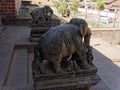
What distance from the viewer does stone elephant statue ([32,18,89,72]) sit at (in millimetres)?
2463

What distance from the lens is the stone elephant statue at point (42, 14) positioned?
17.5ft

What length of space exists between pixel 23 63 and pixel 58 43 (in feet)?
5.33

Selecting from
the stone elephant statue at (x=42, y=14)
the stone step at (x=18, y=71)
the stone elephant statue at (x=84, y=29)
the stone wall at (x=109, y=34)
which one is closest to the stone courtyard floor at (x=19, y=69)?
the stone step at (x=18, y=71)

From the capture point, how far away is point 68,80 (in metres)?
2.54

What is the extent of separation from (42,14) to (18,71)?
6.84 feet

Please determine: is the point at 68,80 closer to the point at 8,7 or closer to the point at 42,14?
the point at 42,14

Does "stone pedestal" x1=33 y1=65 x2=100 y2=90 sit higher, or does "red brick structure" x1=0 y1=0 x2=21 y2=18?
"red brick structure" x1=0 y1=0 x2=21 y2=18

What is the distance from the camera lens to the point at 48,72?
2518 millimetres

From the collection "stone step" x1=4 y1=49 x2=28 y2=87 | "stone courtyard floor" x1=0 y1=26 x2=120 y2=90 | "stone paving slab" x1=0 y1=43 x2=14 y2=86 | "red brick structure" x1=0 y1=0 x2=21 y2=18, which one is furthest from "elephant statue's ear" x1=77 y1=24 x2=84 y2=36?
"red brick structure" x1=0 y1=0 x2=21 y2=18

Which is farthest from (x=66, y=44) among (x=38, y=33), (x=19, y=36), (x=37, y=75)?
(x=19, y=36)

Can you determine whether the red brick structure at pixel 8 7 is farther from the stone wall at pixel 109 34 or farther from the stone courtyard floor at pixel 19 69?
the stone wall at pixel 109 34

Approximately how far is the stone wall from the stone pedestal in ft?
22.9

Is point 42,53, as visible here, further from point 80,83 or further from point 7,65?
point 7,65

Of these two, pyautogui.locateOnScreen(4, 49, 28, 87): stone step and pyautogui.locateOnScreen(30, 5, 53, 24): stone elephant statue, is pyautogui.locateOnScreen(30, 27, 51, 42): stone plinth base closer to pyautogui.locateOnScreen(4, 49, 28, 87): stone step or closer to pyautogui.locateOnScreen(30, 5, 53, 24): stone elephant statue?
pyautogui.locateOnScreen(30, 5, 53, 24): stone elephant statue
